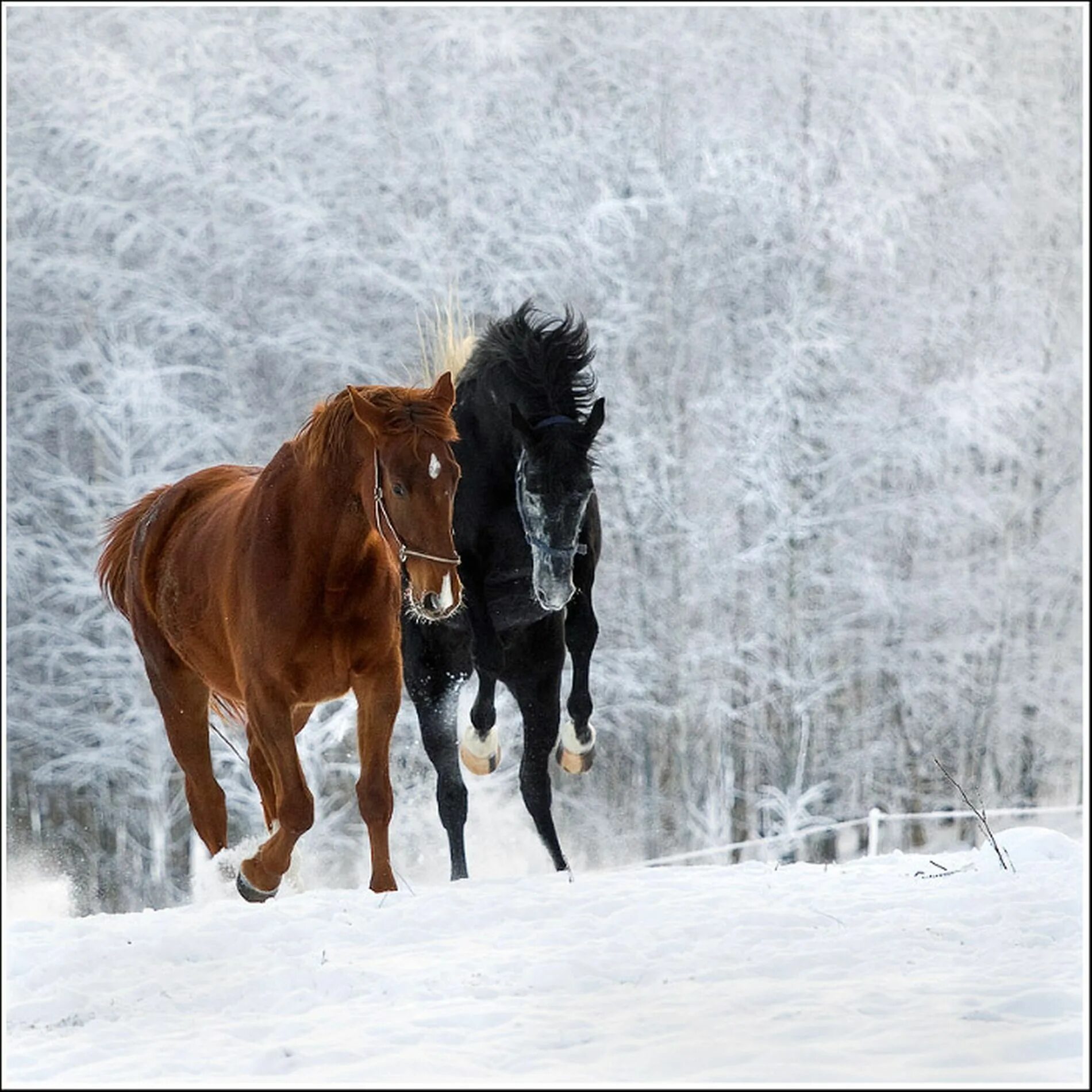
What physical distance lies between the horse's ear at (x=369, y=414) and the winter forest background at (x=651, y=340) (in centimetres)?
1493

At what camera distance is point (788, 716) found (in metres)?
21.6

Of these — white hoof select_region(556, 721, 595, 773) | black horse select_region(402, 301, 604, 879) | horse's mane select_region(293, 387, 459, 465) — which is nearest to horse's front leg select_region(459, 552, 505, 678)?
black horse select_region(402, 301, 604, 879)

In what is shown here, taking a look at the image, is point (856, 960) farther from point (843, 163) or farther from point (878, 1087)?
point (843, 163)

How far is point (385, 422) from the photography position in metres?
6.24

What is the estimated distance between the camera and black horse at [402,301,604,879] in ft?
24.5

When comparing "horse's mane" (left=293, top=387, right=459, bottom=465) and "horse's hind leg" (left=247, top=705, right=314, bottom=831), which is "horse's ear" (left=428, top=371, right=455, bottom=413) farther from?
"horse's hind leg" (left=247, top=705, right=314, bottom=831)

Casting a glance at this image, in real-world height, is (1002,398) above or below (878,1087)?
above

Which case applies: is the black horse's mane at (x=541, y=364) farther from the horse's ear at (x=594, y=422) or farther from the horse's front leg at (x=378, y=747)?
the horse's front leg at (x=378, y=747)

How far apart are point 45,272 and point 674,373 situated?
9287 millimetres

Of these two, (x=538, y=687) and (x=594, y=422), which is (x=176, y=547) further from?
(x=594, y=422)

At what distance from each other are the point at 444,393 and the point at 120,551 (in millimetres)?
3035

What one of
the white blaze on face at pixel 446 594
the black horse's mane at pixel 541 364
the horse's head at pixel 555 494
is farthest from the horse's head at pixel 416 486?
the black horse's mane at pixel 541 364

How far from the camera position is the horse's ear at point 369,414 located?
6.23m

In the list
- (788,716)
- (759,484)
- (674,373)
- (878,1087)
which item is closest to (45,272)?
(674,373)
